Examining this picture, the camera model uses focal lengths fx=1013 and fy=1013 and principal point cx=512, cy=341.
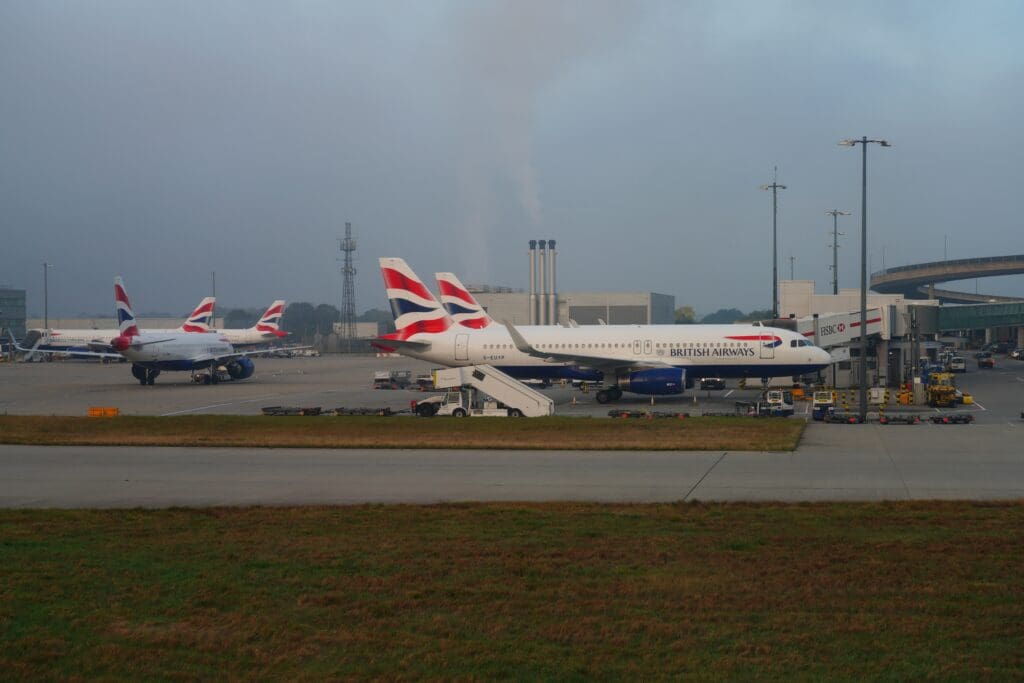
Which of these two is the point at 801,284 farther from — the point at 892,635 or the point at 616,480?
the point at 892,635

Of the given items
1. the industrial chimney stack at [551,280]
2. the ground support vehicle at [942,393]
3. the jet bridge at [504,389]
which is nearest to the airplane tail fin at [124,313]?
the jet bridge at [504,389]

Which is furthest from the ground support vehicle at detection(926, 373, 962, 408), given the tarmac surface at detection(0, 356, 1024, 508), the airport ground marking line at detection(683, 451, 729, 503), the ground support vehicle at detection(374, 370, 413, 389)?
the ground support vehicle at detection(374, 370, 413, 389)

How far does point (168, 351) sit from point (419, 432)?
39771 millimetres

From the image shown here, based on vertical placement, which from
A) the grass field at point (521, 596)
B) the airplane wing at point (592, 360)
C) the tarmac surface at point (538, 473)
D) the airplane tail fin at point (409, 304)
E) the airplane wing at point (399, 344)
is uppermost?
the airplane tail fin at point (409, 304)

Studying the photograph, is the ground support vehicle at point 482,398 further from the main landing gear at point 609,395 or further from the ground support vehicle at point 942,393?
the ground support vehicle at point 942,393

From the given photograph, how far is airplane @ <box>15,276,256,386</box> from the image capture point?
6762 cm

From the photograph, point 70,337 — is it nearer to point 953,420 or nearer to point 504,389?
point 504,389

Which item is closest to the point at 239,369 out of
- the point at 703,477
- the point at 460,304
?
the point at 460,304

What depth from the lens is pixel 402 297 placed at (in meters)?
55.7

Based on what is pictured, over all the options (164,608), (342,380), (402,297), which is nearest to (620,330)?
(402,297)

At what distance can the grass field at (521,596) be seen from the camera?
32.1 feet

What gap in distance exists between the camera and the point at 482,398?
4422 cm

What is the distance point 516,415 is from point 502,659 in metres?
33.3

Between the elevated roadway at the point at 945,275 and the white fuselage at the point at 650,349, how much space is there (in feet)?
370
